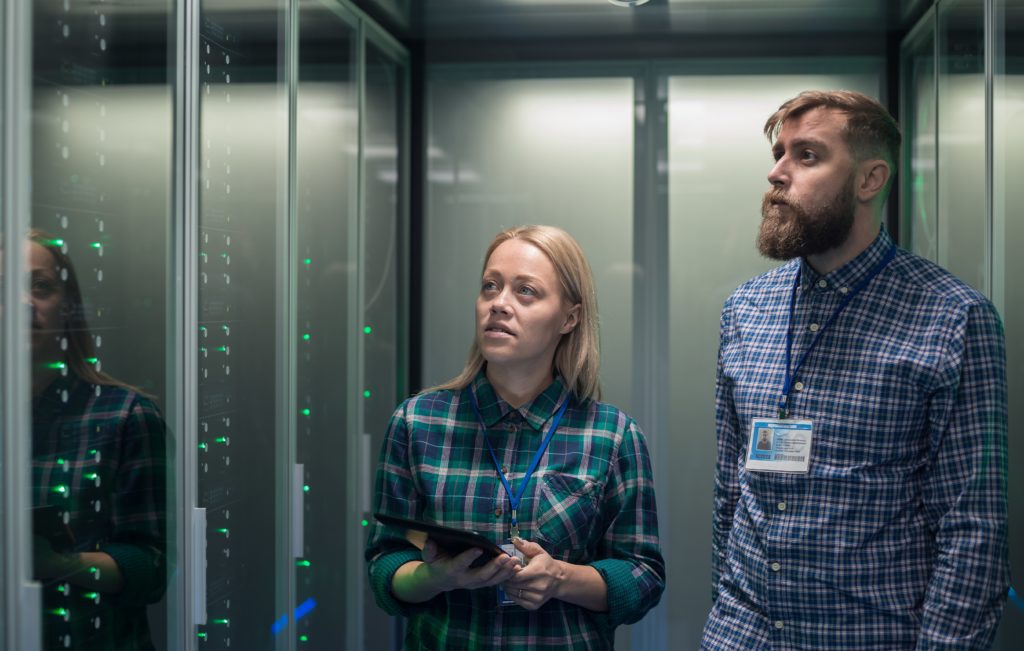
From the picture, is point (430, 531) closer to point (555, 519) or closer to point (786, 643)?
point (555, 519)

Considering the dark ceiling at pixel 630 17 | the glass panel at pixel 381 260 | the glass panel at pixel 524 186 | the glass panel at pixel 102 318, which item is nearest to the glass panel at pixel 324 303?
the glass panel at pixel 381 260

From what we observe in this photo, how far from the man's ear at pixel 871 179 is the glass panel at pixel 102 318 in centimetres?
137

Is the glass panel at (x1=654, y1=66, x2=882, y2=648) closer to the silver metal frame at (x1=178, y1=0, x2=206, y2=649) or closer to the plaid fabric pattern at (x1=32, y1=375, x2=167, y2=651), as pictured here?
the silver metal frame at (x1=178, y1=0, x2=206, y2=649)

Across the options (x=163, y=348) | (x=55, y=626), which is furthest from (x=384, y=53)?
(x=55, y=626)

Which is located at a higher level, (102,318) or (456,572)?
(102,318)

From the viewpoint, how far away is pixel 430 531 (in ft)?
5.18

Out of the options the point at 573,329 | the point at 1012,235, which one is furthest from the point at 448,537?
the point at 1012,235

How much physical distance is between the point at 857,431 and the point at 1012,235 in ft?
3.14

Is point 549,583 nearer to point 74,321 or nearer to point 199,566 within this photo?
point 199,566

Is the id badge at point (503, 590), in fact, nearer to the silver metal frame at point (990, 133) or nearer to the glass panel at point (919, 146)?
the silver metal frame at point (990, 133)

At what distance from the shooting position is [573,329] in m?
2.05

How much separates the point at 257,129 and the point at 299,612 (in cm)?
135

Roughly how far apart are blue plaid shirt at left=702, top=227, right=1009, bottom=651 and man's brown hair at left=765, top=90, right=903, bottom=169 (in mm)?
176

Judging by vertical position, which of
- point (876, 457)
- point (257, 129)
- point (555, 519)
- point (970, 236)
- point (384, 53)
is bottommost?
point (555, 519)
